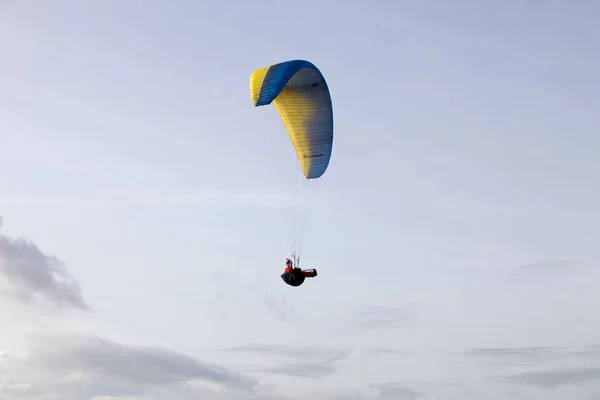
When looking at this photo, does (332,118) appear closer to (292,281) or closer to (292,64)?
(292,64)

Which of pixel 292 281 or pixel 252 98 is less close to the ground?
pixel 252 98

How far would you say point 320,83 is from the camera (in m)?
89.4

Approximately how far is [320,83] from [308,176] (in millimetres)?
8484

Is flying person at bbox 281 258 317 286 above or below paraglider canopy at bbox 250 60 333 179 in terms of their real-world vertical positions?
below

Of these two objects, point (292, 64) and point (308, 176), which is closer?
point (292, 64)

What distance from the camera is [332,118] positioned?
3588 inches

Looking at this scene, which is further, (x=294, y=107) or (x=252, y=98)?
(x=294, y=107)

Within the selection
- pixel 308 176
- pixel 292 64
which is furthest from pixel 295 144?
pixel 292 64

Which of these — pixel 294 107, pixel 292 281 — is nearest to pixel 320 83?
pixel 294 107

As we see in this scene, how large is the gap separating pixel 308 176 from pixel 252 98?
36.6ft

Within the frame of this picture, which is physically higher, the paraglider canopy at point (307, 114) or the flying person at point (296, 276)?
the paraglider canopy at point (307, 114)

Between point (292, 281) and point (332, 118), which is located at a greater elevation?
point (332, 118)

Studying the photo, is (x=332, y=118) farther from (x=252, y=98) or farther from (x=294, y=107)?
(x=252, y=98)

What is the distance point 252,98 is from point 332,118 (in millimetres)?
9167
